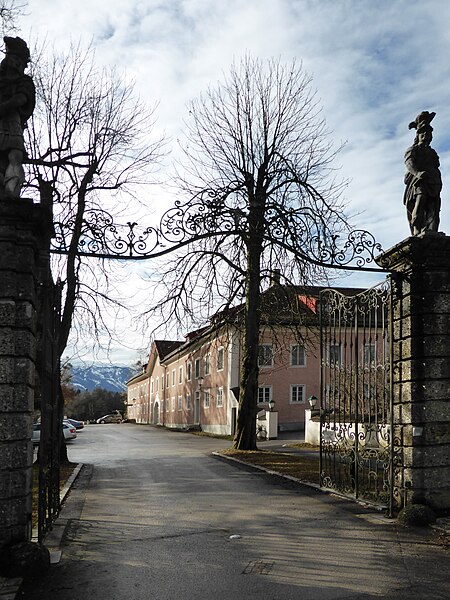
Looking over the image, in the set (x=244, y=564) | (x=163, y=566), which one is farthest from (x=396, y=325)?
(x=163, y=566)

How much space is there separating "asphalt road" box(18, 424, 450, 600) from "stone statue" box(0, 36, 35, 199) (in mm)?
4257

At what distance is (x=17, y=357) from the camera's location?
650cm

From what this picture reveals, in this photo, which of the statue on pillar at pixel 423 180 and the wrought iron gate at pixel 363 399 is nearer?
the statue on pillar at pixel 423 180

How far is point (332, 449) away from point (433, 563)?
16.1ft

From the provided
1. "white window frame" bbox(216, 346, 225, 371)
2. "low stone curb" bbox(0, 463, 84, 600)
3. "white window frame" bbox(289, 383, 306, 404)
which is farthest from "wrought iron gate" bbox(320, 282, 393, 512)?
"white window frame" bbox(216, 346, 225, 371)

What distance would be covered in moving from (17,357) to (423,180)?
611 cm

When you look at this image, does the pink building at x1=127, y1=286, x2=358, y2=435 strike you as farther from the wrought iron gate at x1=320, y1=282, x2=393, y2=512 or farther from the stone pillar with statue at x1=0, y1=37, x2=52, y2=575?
the stone pillar with statue at x1=0, y1=37, x2=52, y2=575

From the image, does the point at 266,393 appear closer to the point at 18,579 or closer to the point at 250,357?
the point at 250,357

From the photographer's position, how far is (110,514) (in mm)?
9758

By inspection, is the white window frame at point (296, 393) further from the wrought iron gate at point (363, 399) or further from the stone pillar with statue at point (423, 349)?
the stone pillar with statue at point (423, 349)

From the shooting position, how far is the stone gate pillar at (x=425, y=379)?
28.2 feet

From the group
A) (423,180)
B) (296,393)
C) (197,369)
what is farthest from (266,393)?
(423,180)

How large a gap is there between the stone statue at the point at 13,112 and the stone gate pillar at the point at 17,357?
13.7 inches

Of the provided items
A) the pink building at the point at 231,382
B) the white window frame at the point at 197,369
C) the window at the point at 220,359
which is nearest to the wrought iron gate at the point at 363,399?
the pink building at the point at 231,382
